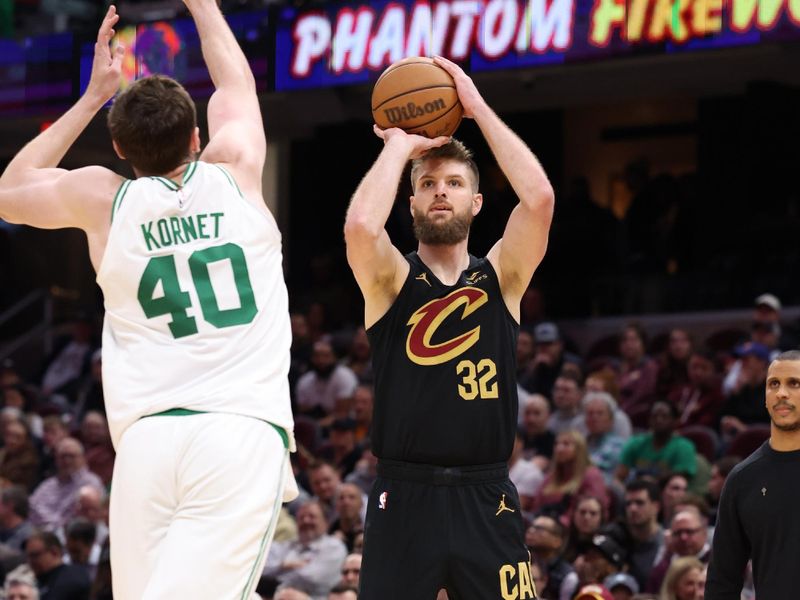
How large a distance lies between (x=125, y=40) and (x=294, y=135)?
3873 mm

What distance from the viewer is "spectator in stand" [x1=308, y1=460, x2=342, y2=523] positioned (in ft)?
38.0

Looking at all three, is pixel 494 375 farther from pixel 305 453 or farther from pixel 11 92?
pixel 11 92

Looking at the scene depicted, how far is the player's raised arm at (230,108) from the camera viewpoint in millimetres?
4711

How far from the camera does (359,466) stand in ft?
39.1

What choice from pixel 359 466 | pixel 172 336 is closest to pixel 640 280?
pixel 359 466

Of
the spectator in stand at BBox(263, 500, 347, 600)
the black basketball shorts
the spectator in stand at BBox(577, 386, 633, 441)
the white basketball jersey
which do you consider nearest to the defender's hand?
the white basketball jersey

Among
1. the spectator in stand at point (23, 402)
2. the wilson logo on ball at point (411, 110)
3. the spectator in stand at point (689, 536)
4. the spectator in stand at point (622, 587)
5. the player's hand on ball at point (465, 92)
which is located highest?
the player's hand on ball at point (465, 92)

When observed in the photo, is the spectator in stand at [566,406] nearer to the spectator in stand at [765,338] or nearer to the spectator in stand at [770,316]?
the spectator in stand at [765,338]

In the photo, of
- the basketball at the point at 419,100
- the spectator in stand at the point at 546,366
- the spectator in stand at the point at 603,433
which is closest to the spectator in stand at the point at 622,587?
the spectator in stand at the point at 603,433

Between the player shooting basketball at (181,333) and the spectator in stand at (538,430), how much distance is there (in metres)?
7.40

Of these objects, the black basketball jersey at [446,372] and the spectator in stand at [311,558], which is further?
the spectator in stand at [311,558]

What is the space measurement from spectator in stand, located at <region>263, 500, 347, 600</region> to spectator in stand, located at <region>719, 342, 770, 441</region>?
3295 millimetres

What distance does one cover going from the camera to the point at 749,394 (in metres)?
11.8

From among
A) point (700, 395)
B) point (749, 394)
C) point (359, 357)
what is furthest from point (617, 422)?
point (359, 357)
